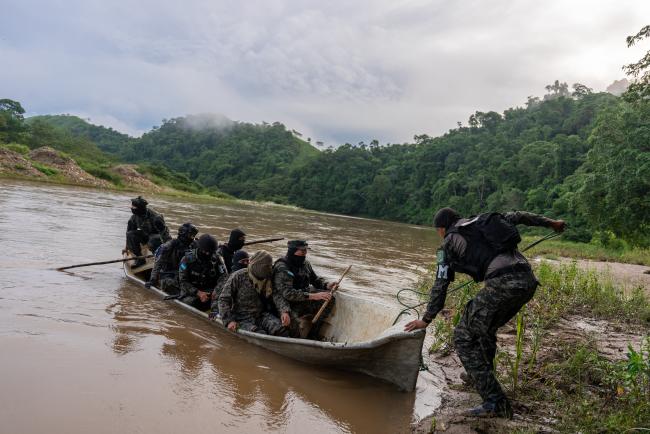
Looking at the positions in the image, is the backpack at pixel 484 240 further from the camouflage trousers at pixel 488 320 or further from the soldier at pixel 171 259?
the soldier at pixel 171 259

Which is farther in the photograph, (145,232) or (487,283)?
(145,232)

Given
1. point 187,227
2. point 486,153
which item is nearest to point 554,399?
point 187,227

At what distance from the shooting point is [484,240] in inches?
162

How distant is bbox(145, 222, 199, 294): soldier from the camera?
25.1 feet

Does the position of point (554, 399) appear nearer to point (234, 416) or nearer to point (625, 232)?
point (234, 416)

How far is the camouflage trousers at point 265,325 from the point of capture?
18.6ft

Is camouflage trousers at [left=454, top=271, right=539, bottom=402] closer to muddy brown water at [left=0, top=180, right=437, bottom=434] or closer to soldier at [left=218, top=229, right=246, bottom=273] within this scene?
muddy brown water at [left=0, top=180, right=437, bottom=434]

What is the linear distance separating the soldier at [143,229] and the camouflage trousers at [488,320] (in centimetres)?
734

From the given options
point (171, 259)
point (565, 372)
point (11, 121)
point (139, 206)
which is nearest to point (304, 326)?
point (565, 372)

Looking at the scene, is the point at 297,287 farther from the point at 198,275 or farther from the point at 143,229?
the point at 143,229

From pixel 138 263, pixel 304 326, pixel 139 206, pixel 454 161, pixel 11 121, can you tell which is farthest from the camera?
pixel 454 161

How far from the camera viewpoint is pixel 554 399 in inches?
170

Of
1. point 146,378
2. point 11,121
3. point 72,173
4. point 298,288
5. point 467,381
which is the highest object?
point 11,121

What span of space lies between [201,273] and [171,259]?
113cm
